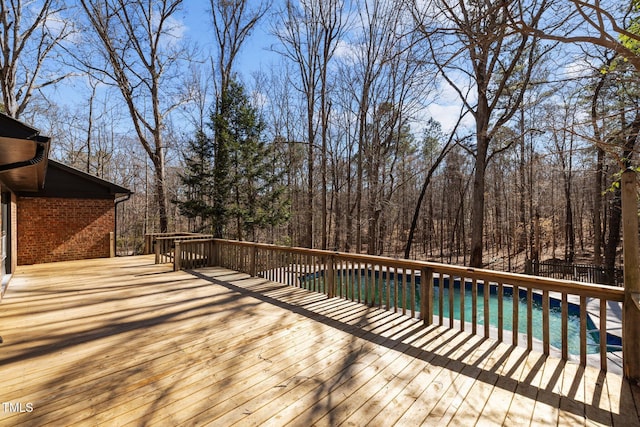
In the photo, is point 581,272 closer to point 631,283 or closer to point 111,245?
point 631,283

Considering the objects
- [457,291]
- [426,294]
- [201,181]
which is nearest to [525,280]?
[426,294]

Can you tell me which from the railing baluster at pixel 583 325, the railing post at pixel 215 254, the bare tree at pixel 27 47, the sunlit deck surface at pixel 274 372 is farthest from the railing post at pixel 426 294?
the bare tree at pixel 27 47

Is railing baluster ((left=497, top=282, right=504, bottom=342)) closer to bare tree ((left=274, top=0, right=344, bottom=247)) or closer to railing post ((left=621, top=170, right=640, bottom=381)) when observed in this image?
railing post ((left=621, top=170, right=640, bottom=381))

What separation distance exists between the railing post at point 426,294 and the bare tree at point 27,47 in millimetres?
15308

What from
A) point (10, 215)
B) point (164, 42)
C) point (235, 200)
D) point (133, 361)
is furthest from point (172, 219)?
point (133, 361)

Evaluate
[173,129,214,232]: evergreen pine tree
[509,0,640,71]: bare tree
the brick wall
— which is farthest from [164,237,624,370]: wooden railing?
[173,129,214,232]: evergreen pine tree

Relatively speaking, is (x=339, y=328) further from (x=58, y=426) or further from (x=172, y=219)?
(x=172, y=219)

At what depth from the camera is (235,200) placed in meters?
13.1

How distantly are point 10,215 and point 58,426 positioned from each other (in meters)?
7.76

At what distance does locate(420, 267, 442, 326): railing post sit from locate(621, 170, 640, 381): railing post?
5.61ft

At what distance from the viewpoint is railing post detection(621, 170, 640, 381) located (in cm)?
247

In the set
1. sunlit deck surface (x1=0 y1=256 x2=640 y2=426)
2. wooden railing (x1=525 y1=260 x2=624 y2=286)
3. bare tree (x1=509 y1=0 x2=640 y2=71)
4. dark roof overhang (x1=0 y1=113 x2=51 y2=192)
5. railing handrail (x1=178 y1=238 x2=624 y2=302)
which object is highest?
bare tree (x1=509 y1=0 x2=640 y2=71)

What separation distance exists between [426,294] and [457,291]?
5.96 m

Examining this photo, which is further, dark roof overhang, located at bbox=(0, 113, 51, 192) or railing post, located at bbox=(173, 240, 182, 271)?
railing post, located at bbox=(173, 240, 182, 271)
